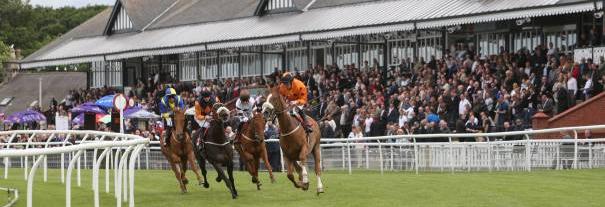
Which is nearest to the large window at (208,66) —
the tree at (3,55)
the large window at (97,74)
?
the large window at (97,74)

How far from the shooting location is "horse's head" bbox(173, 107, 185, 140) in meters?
18.7

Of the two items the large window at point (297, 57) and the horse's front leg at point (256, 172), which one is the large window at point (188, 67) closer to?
the large window at point (297, 57)

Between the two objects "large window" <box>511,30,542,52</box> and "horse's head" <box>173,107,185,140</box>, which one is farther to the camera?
"large window" <box>511,30,542,52</box>

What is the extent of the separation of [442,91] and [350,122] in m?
3.15

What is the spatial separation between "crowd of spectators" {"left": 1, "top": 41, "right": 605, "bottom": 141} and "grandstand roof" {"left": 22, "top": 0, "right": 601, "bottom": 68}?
119 centimetres

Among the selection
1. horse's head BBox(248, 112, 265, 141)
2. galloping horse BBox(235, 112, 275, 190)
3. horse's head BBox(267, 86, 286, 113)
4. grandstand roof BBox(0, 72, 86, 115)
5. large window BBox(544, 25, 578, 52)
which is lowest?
galloping horse BBox(235, 112, 275, 190)

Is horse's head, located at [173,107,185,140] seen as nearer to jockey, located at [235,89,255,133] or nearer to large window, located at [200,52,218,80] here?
jockey, located at [235,89,255,133]

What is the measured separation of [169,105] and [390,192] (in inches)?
147

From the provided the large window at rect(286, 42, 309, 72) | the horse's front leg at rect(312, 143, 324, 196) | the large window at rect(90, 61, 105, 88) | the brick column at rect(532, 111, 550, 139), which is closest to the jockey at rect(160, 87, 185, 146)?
the horse's front leg at rect(312, 143, 324, 196)

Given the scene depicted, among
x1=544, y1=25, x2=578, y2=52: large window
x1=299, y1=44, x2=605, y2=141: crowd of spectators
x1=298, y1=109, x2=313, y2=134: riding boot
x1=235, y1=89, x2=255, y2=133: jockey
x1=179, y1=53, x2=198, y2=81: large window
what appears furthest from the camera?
x1=179, y1=53, x2=198, y2=81: large window

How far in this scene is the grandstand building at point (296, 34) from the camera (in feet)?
106

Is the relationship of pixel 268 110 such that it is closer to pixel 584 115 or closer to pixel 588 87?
pixel 584 115

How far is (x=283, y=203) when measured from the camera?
16172 millimetres

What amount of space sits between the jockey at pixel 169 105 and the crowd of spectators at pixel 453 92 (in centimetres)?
650
